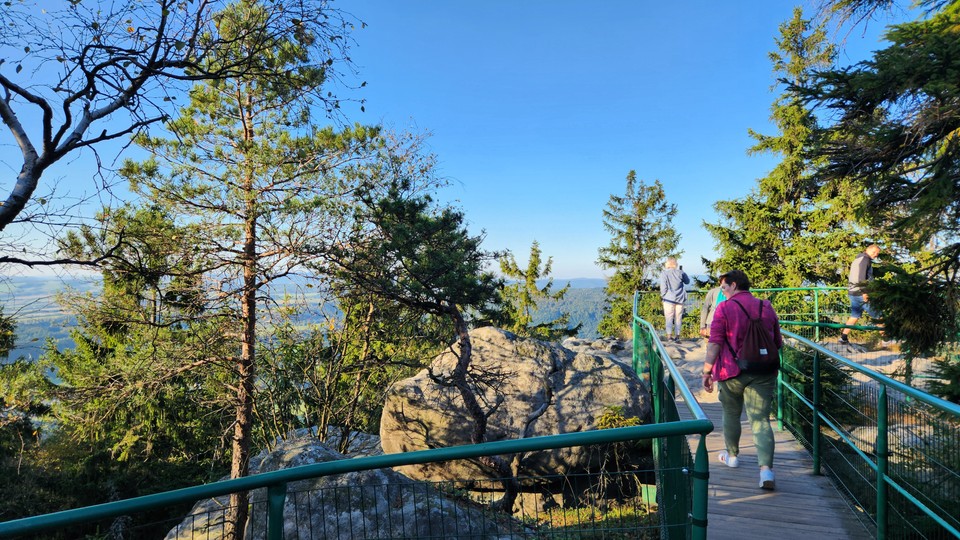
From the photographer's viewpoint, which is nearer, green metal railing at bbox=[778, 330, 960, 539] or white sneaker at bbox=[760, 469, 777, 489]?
green metal railing at bbox=[778, 330, 960, 539]

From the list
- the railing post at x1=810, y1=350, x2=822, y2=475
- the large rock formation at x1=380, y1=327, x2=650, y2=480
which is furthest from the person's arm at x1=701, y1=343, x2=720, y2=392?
the large rock formation at x1=380, y1=327, x2=650, y2=480

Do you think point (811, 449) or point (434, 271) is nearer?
point (811, 449)

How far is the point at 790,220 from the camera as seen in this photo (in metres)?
24.1

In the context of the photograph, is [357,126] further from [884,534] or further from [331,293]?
[884,534]

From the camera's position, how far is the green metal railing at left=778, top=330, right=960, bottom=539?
315cm

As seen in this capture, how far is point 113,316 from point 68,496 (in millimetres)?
17529

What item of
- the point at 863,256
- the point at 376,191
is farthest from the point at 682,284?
the point at 376,191

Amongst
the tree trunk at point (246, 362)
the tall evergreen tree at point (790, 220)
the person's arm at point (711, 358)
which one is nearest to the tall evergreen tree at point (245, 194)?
the tree trunk at point (246, 362)

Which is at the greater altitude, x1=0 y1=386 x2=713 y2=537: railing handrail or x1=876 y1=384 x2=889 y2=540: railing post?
x1=0 y1=386 x2=713 y2=537: railing handrail

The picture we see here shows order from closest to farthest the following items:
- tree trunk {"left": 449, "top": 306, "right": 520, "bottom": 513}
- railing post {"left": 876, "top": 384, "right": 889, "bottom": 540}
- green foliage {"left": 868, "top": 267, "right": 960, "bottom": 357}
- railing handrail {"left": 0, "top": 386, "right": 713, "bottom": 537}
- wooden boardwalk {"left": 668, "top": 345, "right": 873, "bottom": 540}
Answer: railing handrail {"left": 0, "top": 386, "right": 713, "bottom": 537} → railing post {"left": 876, "top": 384, "right": 889, "bottom": 540} → wooden boardwalk {"left": 668, "top": 345, "right": 873, "bottom": 540} → green foliage {"left": 868, "top": 267, "right": 960, "bottom": 357} → tree trunk {"left": 449, "top": 306, "right": 520, "bottom": 513}

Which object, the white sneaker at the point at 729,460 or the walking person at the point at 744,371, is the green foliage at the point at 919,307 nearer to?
the walking person at the point at 744,371

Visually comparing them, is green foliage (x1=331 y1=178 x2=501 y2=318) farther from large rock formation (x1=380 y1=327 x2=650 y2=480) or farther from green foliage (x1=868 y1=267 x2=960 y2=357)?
green foliage (x1=868 y1=267 x2=960 y2=357)

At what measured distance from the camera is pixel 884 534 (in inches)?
140

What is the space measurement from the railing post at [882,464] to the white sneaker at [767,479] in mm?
1025
